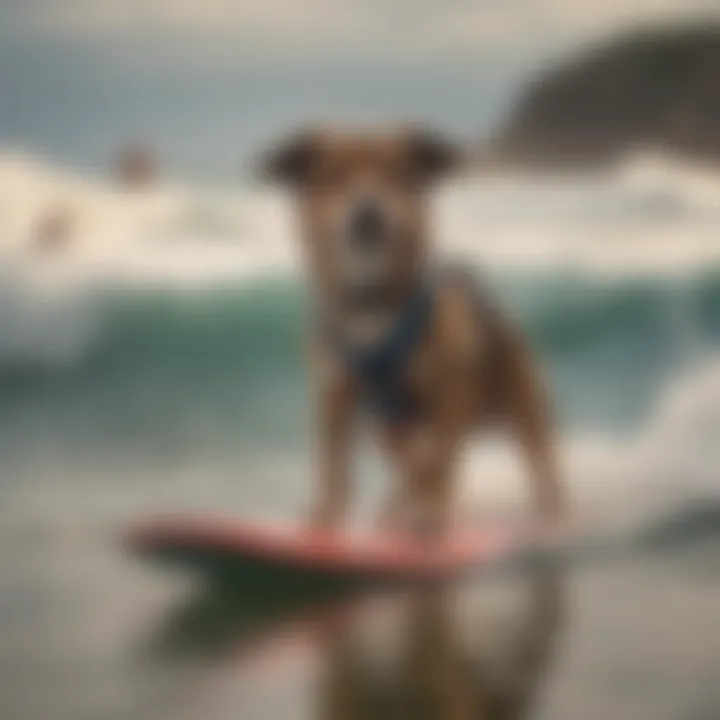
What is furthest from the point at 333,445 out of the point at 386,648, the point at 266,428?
the point at 386,648

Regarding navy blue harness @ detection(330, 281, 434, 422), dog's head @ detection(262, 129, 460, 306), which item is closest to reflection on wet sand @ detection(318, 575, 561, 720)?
navy blue harness @ detection(330, 281, 434, 422)

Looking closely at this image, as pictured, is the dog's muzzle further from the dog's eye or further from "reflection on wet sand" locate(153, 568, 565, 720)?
"reflection on wet sand" locate(153, 568, 565, 720)

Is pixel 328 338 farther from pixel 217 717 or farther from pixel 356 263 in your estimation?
pixel 217 717

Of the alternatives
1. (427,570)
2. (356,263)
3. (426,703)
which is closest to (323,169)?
(356,263)

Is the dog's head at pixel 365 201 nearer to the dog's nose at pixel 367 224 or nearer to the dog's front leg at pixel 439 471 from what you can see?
the dog's nose at pixel 367 224

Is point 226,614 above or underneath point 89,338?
underneath

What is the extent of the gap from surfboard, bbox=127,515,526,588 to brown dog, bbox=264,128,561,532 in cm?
2

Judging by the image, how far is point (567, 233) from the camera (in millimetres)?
1222

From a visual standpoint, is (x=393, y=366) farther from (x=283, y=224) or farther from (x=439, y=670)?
(x=439, y=670)

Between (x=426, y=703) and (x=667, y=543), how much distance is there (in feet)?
0.85

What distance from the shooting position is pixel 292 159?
1210 mm

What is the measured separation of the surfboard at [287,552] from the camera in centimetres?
117

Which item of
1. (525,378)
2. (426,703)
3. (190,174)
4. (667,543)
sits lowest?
(426,703)

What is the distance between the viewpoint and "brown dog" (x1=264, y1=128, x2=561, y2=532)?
46.4 inches
